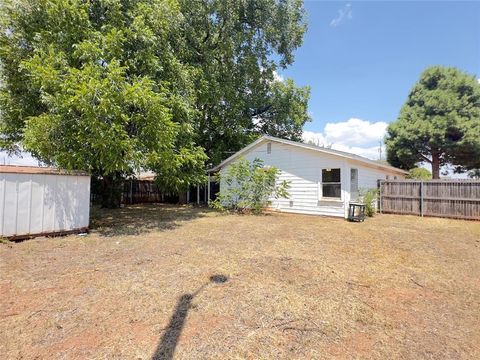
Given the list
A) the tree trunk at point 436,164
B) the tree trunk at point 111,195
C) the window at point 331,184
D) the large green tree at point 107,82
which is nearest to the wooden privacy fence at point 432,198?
the window at point 331,184

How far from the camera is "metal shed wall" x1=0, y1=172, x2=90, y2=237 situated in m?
6.44

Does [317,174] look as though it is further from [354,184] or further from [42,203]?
[42,203]

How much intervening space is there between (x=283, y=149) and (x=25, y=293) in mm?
11366

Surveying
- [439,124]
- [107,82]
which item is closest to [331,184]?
[107,82]

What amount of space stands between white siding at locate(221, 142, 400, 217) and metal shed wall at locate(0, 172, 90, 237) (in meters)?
8.62

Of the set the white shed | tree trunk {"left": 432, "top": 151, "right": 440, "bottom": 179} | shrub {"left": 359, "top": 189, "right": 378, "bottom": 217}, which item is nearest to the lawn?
the white shed

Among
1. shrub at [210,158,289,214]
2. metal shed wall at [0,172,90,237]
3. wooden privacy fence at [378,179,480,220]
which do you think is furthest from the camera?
shrub at [210,158,289,214]

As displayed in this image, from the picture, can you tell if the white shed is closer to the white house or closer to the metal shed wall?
the metal shed wall

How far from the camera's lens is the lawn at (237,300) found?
2621mm

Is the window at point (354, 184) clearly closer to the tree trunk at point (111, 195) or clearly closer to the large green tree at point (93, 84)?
the large green tree at point (93, 84)

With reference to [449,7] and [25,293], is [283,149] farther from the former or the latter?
[25,293]

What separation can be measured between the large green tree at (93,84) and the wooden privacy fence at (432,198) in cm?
970

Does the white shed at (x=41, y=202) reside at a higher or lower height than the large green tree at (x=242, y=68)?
lower

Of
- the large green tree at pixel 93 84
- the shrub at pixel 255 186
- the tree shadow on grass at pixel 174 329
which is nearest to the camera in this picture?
the tree shadow on grass at pixel 174 329
